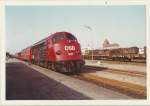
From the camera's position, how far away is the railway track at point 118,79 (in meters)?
6.36

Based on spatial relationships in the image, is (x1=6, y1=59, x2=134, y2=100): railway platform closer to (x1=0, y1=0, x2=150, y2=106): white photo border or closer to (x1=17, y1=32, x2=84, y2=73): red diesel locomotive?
(x1=0, y1=0, x2=150, y2=106): white photo border

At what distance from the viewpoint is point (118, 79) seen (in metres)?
6.95

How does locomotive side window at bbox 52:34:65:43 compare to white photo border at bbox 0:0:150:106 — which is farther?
locomotive side window at bbox 52:34:65:43

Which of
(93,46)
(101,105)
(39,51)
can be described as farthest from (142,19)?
(39,51)

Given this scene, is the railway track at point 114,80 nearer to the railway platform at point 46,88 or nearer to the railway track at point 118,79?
the railway track at point 118,79

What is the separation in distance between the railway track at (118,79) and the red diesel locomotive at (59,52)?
27cm

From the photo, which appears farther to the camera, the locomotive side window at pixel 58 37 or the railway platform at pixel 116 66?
the locomotive side window at pixel 58 37

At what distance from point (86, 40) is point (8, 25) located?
1531 millimetres

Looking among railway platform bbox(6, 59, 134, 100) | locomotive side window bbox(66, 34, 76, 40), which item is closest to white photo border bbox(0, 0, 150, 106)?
railway platform bbox(6, 59, 134, 100)

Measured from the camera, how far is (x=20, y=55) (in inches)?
286

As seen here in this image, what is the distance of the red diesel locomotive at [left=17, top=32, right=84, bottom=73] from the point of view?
6922mm

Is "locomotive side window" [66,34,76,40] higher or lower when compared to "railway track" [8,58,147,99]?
higher

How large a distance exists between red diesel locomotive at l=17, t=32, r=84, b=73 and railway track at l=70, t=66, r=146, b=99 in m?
0.27

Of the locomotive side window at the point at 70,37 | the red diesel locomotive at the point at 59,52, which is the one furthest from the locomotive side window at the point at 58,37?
the locomotive side window at the point at 70,37
